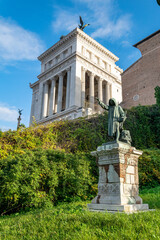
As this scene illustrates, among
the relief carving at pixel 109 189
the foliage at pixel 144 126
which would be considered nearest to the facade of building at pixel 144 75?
the foliage at pixel 144 126

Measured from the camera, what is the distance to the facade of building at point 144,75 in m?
22.8

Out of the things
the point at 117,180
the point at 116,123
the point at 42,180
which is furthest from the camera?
the point at 42,180

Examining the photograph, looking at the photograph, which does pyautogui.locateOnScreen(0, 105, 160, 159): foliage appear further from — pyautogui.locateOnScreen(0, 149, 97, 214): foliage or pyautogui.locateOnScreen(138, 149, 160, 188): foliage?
pyautogui.locateOnScreen(138, 149, 160, 188): foliage

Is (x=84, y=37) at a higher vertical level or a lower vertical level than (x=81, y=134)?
higher

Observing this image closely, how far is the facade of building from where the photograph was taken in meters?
22.8

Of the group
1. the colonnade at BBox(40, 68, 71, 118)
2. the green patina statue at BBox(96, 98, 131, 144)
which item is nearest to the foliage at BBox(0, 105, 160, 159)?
the green patina statue at BBox(96, 98, 131, 144)

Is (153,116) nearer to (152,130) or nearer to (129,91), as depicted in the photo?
(152,130)

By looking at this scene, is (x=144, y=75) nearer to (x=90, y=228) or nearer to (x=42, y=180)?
(x=42, y=180)

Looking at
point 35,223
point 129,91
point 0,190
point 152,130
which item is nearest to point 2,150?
point 0,190

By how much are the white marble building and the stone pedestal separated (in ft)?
69.9

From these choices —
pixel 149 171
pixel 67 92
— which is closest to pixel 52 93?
pixel 67 92

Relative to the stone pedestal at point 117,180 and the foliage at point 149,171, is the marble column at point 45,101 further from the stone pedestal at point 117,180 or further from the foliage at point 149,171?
the stone pedestal at point 117,180

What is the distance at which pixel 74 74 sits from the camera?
100 ft

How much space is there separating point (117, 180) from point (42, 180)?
12.1 ft
